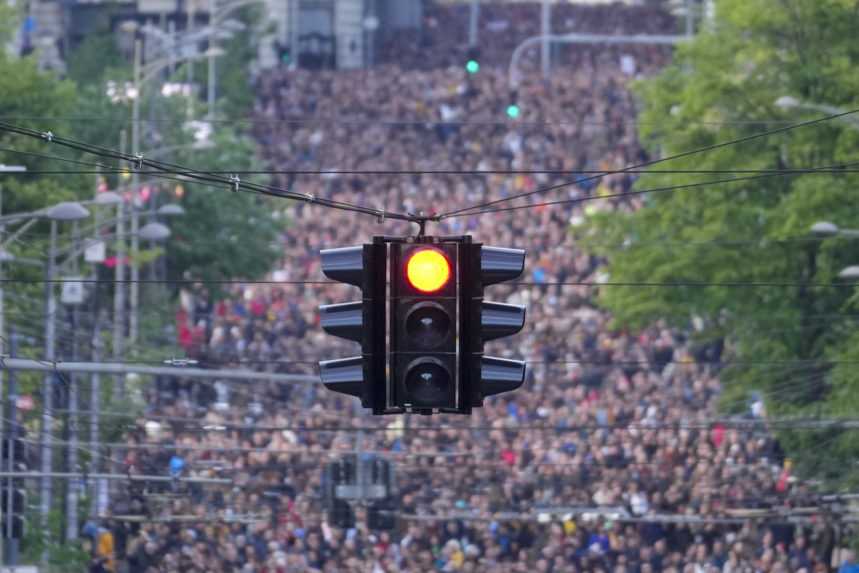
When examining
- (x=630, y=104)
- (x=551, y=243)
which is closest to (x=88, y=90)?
(x=551, y=243)

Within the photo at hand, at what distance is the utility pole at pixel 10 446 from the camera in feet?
129

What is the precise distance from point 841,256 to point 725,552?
8945 mm

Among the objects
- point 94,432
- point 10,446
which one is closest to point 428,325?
point 10,446

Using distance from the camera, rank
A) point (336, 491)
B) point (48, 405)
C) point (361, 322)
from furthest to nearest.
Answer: point (48, 405) → point (336, 491) → point (361, 322)

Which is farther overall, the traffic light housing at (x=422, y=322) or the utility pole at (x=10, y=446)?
the utility pole at (x=10, y=446)

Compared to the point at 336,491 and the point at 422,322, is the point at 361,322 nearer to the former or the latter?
the point at 422,322

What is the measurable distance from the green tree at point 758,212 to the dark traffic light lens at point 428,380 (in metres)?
26.1

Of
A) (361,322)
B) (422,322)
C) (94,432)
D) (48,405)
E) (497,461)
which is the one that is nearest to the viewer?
(422,322)

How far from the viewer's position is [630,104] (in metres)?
100

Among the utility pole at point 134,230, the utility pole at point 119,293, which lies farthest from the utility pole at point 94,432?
the utility pole at point 134,230

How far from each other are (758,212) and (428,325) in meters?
31.2

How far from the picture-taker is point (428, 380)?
21.1 meters

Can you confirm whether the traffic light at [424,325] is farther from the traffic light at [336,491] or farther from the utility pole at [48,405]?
the traffic light at [336,491]

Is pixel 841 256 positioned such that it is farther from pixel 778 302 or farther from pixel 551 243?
pixel 551 243
